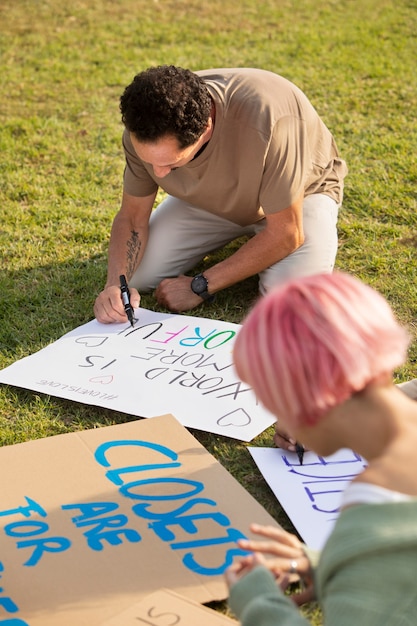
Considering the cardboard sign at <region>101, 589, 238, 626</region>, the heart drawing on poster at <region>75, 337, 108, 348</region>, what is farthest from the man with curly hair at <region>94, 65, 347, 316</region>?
the cardboard sign at <region>101, 589, 238, 626</region>

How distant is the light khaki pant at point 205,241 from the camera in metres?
3.41

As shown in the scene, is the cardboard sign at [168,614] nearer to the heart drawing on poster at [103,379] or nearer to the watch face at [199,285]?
the heart drawing on poster at [103,379]

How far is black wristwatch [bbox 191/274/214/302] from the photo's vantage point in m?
3.37

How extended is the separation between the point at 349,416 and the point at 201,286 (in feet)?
6.80

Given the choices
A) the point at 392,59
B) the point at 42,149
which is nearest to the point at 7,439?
the point at 42,149

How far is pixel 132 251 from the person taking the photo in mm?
3541

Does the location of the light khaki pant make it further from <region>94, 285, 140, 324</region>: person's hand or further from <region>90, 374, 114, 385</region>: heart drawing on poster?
<region>90, 374, 114, 385</region>: heart drawing on poster

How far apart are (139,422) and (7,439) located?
0.42m

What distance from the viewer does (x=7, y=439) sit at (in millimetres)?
2686

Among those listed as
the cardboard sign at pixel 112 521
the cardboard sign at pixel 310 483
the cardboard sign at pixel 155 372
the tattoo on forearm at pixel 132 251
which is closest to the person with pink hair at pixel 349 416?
the cardboard sign at pixel 112 521

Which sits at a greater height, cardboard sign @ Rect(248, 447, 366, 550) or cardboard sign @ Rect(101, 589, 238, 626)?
cardboard sign @ Rect(101, 589, 238, 626)

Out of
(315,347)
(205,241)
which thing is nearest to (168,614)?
(315,347)

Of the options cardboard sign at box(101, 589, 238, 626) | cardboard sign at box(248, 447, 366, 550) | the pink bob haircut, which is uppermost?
the pink bob haircut

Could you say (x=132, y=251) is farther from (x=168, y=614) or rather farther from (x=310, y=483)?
(x=168, y=614)
